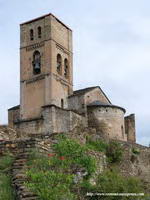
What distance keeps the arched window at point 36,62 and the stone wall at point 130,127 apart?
920 centimetres

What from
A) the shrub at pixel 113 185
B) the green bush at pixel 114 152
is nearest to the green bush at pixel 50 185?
the shrub at pixel 113 185

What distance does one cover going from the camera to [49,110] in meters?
41.3

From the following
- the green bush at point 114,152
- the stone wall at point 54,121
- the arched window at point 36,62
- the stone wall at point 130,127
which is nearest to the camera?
the green bush at point 114,152

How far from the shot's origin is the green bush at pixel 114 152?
19583mm

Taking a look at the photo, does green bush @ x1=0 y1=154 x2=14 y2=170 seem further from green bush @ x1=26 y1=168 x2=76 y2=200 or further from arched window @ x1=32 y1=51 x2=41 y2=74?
arched window @ x1=32 y1=51 x2=41 y2=74

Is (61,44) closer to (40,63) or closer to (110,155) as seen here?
(40,63)

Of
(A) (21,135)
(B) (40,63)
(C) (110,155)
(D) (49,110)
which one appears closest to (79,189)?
(A) (21,135)

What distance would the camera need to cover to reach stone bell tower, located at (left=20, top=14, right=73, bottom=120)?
44.3 metres

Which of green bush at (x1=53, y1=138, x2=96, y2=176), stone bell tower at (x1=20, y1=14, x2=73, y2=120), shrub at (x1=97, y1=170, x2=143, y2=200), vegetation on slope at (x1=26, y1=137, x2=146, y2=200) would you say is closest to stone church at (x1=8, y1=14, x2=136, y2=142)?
stone bell tower at (x1=20, y1=14, x2=73, y2=120)

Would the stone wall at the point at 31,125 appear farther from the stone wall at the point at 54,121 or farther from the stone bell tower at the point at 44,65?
the stone bell tower at the point at 44,65

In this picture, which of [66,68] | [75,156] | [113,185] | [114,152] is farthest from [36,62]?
[75,156]

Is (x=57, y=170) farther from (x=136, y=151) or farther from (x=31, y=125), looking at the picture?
(x=31, y=125)

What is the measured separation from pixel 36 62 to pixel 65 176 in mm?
37689

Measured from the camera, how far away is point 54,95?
44.2m
